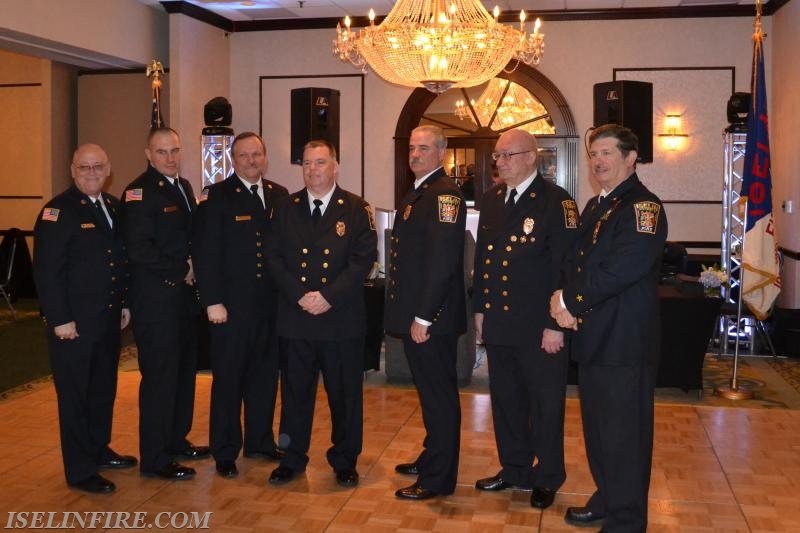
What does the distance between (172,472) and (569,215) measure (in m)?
2.20

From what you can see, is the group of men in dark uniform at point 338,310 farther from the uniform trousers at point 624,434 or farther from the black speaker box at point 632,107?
the black speaker box at point 632,107

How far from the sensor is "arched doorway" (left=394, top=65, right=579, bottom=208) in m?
10.5

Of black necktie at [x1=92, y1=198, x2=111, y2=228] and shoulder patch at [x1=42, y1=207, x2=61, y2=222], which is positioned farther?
black necktie at [x1=92, y1=198, x2=111, y2=228]

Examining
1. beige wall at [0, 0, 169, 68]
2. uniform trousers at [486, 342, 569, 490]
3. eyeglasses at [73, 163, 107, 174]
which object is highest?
beige wall at [0, 0, 169, 68]

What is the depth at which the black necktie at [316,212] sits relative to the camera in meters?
4.08

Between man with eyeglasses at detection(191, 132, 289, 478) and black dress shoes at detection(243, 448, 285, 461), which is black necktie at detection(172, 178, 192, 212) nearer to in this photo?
man with eyeglasses at detection(191, 132, 289, 478)

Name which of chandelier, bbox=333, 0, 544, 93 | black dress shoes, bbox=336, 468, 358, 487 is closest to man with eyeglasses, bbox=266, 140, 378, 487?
black dress shoes, bbox=336, 468, 358, 487

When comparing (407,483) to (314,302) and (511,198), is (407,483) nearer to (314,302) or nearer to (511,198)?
(314,302)

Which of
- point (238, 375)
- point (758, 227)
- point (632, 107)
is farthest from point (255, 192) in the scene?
point (632, 107)

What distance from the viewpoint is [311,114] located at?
8617 mm

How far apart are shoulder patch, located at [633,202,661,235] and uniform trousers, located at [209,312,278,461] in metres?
1.91

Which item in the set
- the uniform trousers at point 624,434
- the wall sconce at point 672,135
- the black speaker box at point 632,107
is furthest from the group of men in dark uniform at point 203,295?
the wall sconce at point 672,135

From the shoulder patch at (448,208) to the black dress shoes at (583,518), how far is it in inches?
51.9

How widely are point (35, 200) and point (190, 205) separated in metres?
7.93
